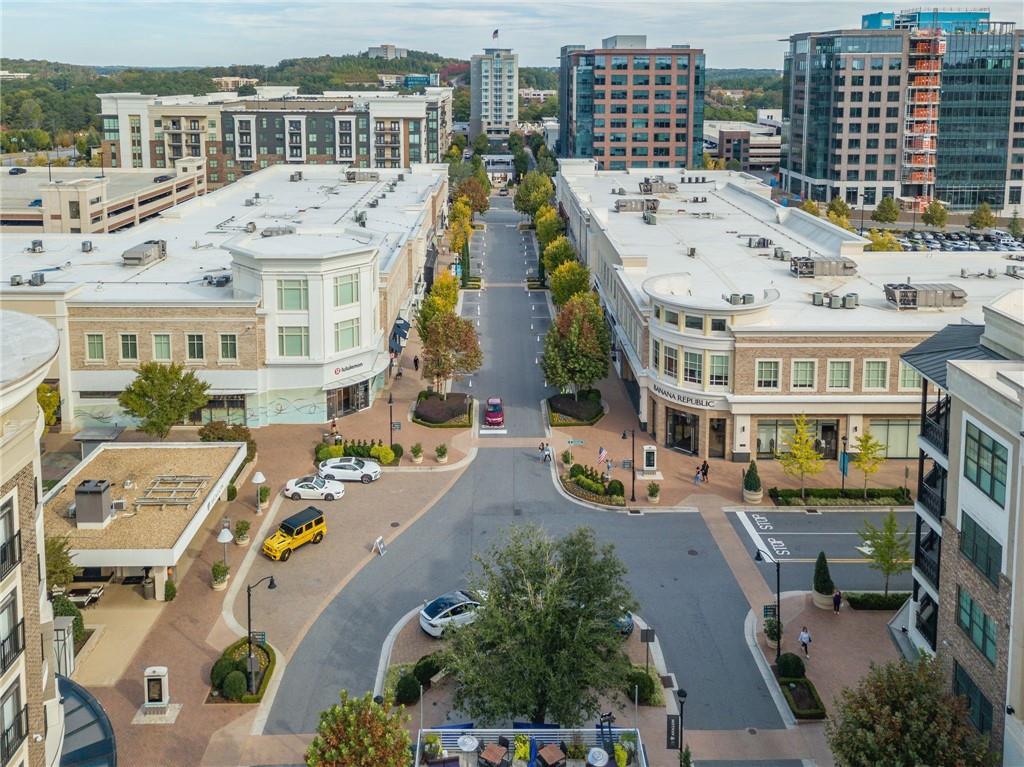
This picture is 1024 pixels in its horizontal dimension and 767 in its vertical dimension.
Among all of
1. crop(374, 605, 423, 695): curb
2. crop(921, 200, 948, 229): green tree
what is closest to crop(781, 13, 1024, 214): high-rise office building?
crop(921, 200, 948, 229): green tree

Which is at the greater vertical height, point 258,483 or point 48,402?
point 48,402

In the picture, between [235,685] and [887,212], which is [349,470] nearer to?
[235,685]

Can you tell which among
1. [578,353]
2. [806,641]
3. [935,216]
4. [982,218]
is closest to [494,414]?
[578,353]

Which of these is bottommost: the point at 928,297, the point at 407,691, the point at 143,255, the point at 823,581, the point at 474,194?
the point at 407,691

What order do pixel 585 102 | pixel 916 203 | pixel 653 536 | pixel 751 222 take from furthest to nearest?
1. pixel 585 102
2. pixel 916 203
3. pixel 751 222
4. pixel 653 536

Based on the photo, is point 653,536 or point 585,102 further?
point 585,102

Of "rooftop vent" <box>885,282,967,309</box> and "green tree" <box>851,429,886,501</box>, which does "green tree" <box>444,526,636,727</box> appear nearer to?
"green tree" <box>851,429,886,501</box>

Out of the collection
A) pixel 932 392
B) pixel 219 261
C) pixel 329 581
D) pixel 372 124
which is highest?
pixel 372 124

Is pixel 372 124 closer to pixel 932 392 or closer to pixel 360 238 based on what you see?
pixel 360 238

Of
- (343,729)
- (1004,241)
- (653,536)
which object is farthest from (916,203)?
(343,729)
